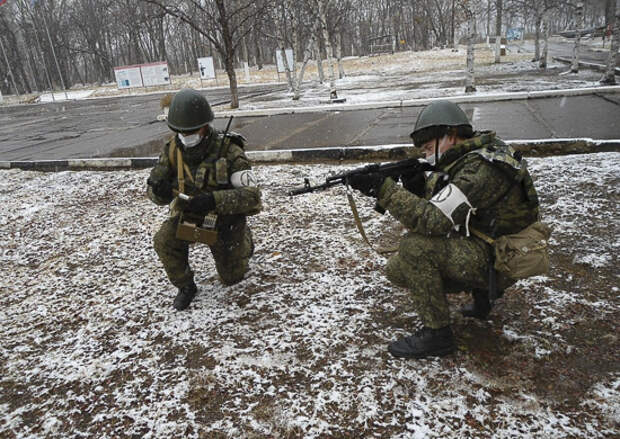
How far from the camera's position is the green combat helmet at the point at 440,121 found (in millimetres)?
2137

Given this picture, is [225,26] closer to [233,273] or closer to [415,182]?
[233,273]

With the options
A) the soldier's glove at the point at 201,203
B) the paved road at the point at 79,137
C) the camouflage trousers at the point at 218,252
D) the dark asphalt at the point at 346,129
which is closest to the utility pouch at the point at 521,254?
the soldier's glove at the point at 201,203

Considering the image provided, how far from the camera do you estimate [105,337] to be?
2.83 m

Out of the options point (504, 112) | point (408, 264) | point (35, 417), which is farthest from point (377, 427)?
point (504, 112)

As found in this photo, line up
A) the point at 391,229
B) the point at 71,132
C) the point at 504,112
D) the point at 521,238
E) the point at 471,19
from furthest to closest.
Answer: the point at 71,132 < the point at 471,19 < the point at 504,112 < the point at 391,229 < the point at 521,238

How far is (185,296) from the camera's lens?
3.12m

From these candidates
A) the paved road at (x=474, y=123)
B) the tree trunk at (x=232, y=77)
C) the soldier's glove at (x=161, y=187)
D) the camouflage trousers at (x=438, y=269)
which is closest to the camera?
the camouflage trousers at (x=438, y=269)

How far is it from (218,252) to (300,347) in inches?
40.7

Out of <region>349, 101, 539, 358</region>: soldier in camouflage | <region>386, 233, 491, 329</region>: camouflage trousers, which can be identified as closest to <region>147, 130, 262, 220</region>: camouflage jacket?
<region>349, 101, 539, 358</region>: soldier in camouflage

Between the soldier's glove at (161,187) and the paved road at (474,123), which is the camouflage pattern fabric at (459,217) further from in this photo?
the paved road at (474,123)

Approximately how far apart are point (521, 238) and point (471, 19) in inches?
430

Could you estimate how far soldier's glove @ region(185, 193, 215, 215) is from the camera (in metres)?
2.73

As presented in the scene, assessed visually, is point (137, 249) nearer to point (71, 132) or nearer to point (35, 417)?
point (35, 417)

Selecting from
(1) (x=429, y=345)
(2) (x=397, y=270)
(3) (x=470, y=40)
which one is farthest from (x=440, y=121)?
(3) (x=470, y=40)
